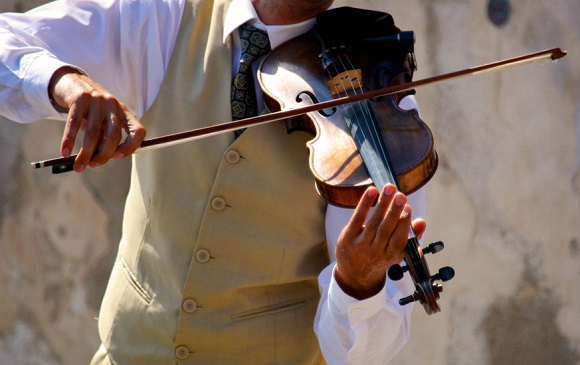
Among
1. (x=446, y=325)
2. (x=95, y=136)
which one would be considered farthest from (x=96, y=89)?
(x=446, y=325)

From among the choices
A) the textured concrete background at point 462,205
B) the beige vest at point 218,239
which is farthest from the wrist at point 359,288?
the textured concrete background at point 462,205

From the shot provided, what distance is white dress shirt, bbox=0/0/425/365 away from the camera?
152cm

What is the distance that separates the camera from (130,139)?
54.0 inches

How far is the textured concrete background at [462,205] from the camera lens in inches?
102

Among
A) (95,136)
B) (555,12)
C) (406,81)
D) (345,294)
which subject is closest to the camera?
(95,136)

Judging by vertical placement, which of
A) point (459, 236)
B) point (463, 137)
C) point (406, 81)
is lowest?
point (459, 236)

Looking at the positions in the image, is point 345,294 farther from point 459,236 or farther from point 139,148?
point 459,236

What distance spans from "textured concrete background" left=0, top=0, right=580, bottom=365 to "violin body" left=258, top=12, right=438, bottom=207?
90 cm

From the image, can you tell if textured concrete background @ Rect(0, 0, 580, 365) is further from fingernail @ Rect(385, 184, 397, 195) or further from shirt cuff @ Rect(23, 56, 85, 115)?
fingernail @ Rect(385, 184, 397, 195)

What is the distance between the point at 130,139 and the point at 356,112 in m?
0.36

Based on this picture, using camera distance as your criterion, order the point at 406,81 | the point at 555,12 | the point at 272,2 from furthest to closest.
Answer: the point at 555,12, the point at 272,2, the point at 406,81

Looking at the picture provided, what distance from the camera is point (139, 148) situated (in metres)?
1.40

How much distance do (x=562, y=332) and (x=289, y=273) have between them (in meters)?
1.28

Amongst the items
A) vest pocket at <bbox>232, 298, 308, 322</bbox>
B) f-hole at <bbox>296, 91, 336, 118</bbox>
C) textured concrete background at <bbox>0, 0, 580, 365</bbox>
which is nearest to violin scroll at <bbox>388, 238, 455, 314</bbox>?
f-hole at <bbox>296, 91, 336, 118</bbox>
